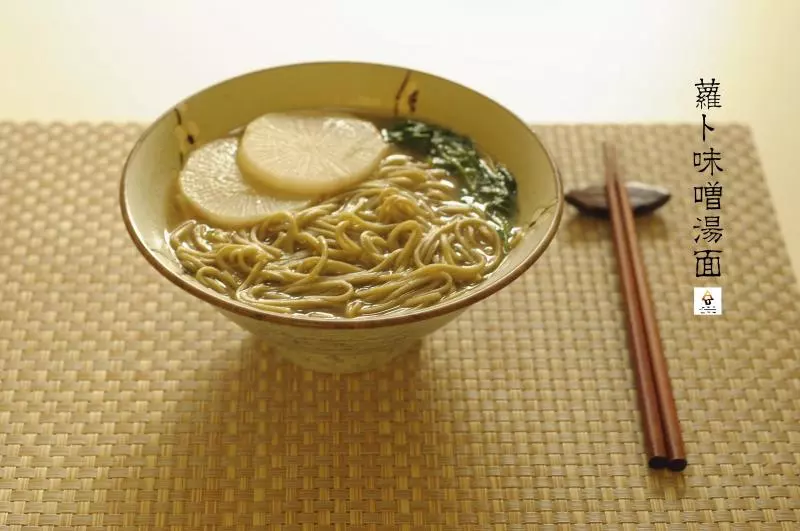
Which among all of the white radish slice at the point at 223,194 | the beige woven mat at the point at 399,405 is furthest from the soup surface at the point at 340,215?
the beige woven mat at the point at 399,405

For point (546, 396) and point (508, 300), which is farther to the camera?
point (508, 300)

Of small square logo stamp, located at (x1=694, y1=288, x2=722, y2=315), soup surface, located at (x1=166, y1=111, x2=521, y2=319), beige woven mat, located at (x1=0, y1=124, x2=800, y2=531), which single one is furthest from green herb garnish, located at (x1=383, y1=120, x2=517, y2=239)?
small square logo stamp, located at (x1=694, y1=288, x2=722, y2=315)

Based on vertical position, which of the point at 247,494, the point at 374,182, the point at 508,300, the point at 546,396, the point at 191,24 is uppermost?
the point at 191,24

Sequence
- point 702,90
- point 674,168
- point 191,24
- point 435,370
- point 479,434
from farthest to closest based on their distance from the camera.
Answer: point 191,24 → point 702,90 → point 674,168 → point 435,370 → point 479,434

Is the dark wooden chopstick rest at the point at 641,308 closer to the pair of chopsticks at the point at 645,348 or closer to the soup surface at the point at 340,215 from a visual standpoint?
the pair of chopsticks at the point at 645,348

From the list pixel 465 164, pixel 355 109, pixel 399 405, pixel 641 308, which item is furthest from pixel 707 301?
pixel 355 109

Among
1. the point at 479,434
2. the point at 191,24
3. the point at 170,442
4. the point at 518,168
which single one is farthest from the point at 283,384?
the point at 191,24

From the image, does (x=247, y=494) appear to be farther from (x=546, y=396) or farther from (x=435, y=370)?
(x=546, y=396)

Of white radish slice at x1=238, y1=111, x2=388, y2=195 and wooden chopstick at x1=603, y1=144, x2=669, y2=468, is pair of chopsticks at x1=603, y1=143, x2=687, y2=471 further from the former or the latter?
white radish slice at x1=238, y1=111, x2=388, y2=195
